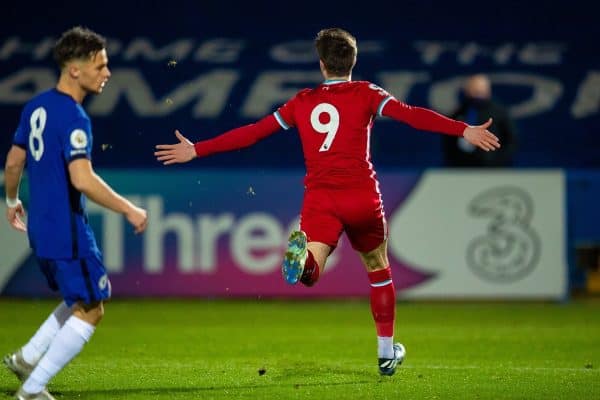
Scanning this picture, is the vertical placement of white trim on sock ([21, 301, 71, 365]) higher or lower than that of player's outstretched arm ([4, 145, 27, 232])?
lower

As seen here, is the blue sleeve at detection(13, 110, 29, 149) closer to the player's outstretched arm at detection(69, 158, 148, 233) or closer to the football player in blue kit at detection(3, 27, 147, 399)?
the football player in blue kit at detection(3, 27, 147, 399)

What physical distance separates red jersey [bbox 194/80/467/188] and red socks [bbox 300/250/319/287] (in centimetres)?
42

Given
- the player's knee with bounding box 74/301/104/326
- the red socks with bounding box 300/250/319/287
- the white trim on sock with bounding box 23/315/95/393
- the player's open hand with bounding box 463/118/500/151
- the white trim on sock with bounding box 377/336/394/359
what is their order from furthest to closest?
the white trim on sock with bounding box 377/336/394/359, the red socks with bounding box 300/250/319/287, the player's open hand with bounding box 463/118/500/151, the player's knee with bounding box 74/301/104/326, the white trim on sock with bounding box 23/315/95/393

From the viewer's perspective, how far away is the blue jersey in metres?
5.29

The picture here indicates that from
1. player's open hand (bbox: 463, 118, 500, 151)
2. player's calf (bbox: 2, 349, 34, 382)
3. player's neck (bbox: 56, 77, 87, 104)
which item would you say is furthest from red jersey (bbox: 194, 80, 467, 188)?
player's calf (bbox: 2, 349, 34, 382)

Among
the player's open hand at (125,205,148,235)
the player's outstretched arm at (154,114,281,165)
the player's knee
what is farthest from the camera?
the player's outstretched arm at (154,114,281,165)

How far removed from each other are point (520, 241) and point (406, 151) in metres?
6.73

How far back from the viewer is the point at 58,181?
5316mm

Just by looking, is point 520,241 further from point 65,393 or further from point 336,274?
point 65,393

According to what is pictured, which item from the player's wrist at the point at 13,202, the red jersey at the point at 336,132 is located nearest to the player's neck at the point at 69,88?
the player's wrist at the point at 13,202

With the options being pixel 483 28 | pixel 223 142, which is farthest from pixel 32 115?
pixel 483 28

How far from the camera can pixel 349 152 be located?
6.44m

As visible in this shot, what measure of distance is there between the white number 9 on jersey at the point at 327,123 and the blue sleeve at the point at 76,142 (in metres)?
1.55

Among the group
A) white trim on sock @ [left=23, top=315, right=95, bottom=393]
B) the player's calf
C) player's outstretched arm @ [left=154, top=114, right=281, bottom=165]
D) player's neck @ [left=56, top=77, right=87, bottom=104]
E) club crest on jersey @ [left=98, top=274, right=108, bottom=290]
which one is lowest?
the player's calf
